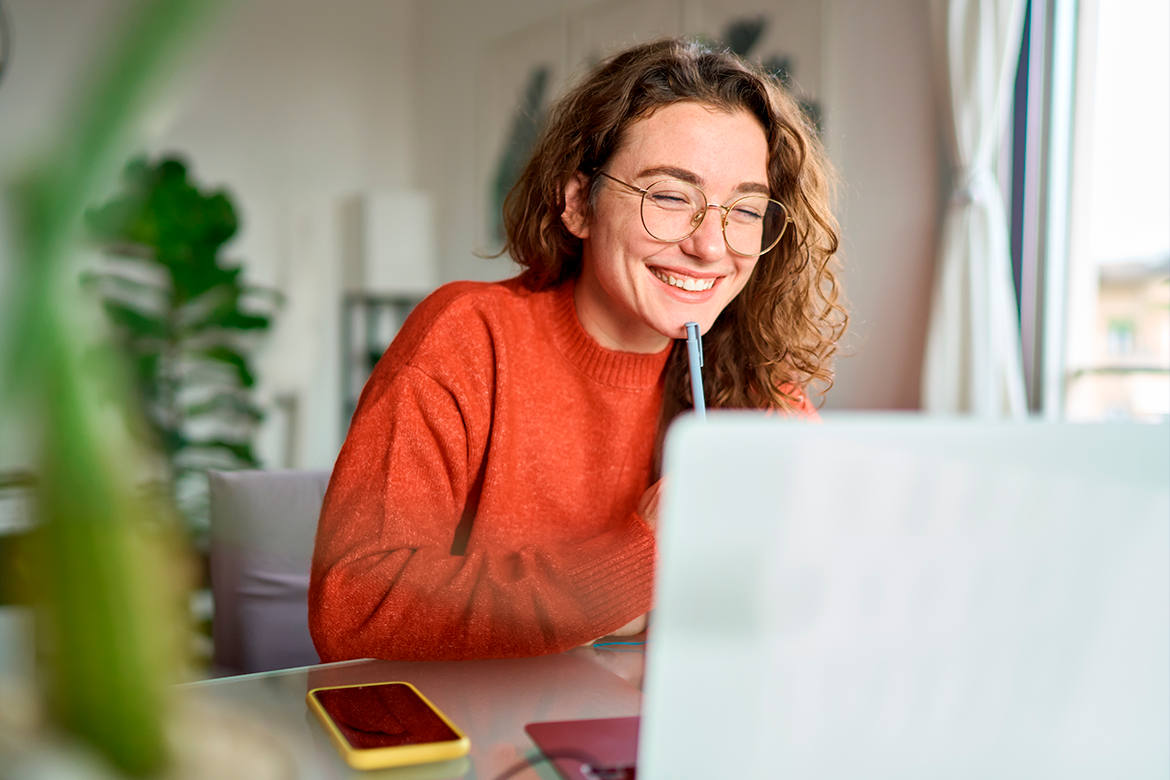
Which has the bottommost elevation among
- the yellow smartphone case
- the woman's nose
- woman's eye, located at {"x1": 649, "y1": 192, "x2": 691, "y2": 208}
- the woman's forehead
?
the yellow smartphone case

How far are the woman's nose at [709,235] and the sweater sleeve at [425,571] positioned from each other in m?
0.35

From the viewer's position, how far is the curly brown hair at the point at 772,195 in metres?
1.18

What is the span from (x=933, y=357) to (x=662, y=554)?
86.6 inches

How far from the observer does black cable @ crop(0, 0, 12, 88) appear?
3.37 metres

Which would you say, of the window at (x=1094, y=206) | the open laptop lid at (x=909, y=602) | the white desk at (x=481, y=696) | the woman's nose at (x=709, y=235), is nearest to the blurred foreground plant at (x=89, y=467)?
the open laptop lid at (x=909, y=602)

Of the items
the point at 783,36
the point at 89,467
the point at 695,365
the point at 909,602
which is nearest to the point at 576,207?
the point at 695,365

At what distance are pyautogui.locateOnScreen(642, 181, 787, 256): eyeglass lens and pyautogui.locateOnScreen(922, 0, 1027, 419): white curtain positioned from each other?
131cm

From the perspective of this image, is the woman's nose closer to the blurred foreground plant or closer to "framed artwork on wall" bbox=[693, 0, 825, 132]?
the blurred foreground plant

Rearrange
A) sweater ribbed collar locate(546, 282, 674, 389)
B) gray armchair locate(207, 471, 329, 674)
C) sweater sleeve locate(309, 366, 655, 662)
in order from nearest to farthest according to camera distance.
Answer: sweater sleeve locate(309, 366, 655, 662), sweater ribbed collar locate(546, 282, 674, 389), gray armchair locate(207, 471, 329, 674)

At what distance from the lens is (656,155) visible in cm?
115

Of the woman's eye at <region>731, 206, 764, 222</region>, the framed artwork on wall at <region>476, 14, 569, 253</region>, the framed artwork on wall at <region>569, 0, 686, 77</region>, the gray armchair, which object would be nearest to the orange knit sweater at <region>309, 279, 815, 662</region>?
the woman's eye at <region>731, 206, 764, 222</region>

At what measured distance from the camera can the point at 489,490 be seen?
1.16m

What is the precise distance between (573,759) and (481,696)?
0.18 metres

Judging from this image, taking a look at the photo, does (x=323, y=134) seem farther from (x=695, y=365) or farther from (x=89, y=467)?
(x=89, y=467)
